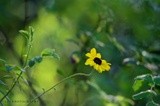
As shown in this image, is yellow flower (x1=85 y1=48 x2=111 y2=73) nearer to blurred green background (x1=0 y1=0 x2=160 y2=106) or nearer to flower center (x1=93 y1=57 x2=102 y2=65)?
flower center (x1=93 y1=57 x2=102 y2=65)

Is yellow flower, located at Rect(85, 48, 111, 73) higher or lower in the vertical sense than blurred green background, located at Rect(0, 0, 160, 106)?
lower

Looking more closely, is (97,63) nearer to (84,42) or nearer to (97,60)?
(97,60)

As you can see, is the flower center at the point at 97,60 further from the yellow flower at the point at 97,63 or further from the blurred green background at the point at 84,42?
the blurred green background at the point at 84,42

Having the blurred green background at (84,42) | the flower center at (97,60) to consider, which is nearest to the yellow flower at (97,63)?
the flower center at (97,60)

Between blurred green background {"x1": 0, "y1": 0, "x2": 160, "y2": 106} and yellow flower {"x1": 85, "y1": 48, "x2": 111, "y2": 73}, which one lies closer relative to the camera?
yellow flower {"x1": 85, "y1": 48, "x2": 111, "y2": 73}

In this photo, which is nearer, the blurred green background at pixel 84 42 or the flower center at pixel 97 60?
the flower center at pixel 97 60

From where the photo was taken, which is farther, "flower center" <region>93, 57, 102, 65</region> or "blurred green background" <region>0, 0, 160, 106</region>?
"blurred green background" <region>0, 0, 160, 106</region>

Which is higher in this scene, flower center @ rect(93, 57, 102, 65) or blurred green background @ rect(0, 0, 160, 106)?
blurred green background @ rect(0, 0, 160, 106)

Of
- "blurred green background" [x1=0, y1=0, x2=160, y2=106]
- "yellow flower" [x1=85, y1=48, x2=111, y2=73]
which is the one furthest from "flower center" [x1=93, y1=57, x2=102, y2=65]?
"blurred green background" [x1=0, y1=0, x2=160, y2=106]

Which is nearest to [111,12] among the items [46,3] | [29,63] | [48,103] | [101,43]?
[101,43]
